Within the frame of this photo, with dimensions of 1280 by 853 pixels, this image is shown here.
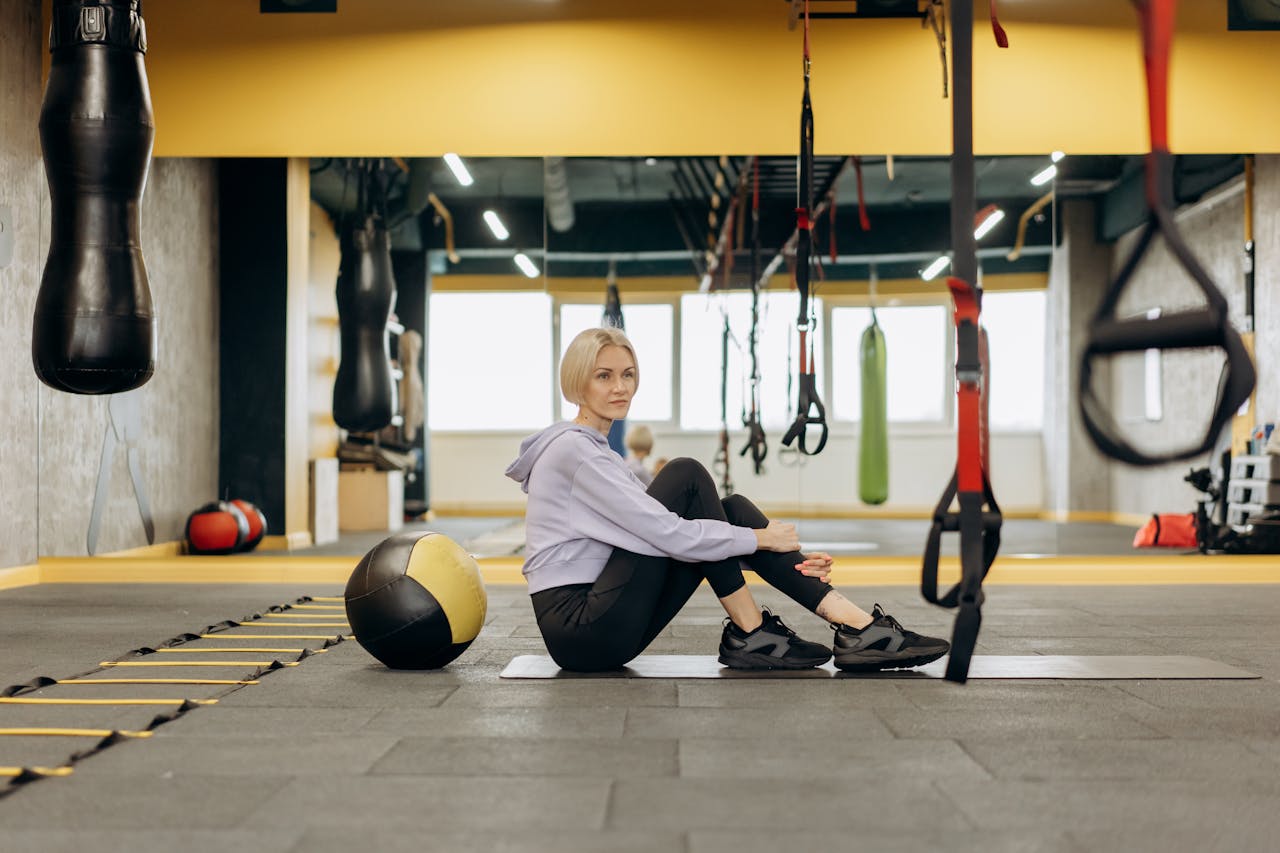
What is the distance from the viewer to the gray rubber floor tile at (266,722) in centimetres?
253

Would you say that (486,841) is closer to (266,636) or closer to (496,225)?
(266,636)

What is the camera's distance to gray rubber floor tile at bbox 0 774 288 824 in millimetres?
1851

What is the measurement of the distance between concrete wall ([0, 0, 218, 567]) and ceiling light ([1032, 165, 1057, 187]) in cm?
513

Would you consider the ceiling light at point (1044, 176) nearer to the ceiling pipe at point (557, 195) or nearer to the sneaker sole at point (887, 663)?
the ceiling pipe at point (557, 195)

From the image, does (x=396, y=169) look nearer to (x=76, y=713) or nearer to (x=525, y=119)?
(x=525, y=119)

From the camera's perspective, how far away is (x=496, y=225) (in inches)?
297

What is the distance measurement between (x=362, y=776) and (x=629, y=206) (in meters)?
6.03

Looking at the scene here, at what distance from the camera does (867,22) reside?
659cm

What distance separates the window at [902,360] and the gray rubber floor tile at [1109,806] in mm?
6923

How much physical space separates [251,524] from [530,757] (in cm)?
560

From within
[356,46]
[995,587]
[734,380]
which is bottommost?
[995,587]

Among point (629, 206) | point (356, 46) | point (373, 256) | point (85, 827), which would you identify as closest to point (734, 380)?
point (629, 206)

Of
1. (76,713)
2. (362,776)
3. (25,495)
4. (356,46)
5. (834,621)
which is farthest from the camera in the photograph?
(356,46)

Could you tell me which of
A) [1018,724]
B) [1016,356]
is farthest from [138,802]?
[1016,356]
